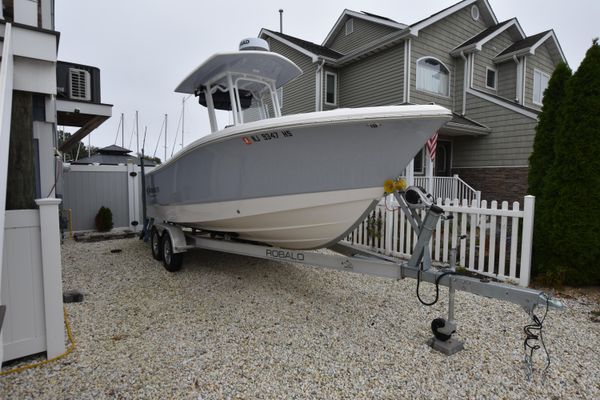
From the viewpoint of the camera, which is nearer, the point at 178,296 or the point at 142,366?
the point at 142,366

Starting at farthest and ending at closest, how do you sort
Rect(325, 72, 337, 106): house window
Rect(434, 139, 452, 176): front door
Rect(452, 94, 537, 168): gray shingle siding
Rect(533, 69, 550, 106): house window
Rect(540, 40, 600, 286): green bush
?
1. Rect(533, 69, 550, 106): house window
2. Rect(325, 72, 337, 106): house window
3. Rect(434, 139, 452, 176): front door
4. Rect(452, 94, 537, 168): gray shingle siding
5. Rect(540, 40, 600, 286): green bush

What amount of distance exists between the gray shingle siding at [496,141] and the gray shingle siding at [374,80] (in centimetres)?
293

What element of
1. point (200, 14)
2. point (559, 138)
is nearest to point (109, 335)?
point (559, 138)

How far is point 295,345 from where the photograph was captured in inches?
117

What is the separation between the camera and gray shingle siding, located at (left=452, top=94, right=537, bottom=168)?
1080 centimetres

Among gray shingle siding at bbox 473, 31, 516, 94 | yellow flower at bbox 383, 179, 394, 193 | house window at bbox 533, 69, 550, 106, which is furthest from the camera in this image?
house window at bbox 533, 69, 550, 106

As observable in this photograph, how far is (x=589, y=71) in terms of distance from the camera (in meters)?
4.23

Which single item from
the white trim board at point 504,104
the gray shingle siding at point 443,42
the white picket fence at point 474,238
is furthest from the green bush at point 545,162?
the gray shingle siding at point 443,42

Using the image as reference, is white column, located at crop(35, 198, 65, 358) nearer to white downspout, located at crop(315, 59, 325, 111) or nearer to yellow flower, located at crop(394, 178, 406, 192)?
yellow flower, located at crop(394, 178, 406, 192)

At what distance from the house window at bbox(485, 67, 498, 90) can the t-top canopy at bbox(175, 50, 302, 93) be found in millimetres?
11425

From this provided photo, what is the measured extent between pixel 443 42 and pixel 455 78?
1.33m

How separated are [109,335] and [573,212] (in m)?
5.21

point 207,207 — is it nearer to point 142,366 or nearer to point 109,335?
point 109,335

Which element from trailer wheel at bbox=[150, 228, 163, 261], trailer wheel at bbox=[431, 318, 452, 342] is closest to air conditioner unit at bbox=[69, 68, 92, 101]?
trailer wheel at bbox=[150, 228, 163, 261]
